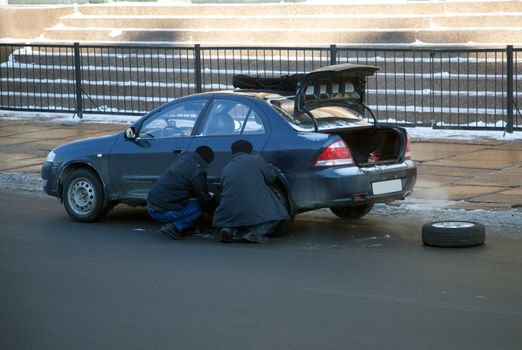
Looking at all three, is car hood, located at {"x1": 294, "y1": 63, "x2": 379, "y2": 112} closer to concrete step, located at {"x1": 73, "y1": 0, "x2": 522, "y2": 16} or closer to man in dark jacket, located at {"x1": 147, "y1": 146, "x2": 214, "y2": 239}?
man in dark jacket, located at {"x1": 147, "y1": 146, "x2": 214, "y2": 239}

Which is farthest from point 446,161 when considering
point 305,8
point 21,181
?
point 305,8

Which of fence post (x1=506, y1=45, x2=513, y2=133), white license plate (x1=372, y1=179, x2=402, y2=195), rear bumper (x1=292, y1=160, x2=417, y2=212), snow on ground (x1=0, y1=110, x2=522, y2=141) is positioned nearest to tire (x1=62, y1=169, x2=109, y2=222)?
rear bumper (x1=292, y1=160, x2=417, y2=212)

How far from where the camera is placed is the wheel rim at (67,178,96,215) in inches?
492

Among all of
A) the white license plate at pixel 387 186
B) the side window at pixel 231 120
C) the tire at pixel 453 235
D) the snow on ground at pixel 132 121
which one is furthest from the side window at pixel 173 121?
the snow on ground at pixel 132 121

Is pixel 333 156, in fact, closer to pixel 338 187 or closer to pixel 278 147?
pixel 338 187

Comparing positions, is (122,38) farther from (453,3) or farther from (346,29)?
(453,3)

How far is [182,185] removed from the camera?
11.4m

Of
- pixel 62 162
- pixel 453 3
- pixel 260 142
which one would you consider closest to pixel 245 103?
pixel 260 142

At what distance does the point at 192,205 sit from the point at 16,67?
13.2 metres

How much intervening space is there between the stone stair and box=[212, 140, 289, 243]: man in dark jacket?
30.5ft

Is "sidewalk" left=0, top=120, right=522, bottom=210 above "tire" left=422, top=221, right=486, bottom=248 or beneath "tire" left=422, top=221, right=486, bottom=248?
above

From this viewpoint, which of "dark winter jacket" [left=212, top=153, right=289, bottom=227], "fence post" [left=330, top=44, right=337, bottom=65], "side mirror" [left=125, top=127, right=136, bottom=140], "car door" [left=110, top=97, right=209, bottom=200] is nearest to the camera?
"dark winter jacket" [left=212, top=153, right=289, bottom=227]

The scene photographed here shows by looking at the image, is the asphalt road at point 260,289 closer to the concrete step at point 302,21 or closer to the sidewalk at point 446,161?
the sidewalk at point 446,161

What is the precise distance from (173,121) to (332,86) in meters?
1.69
